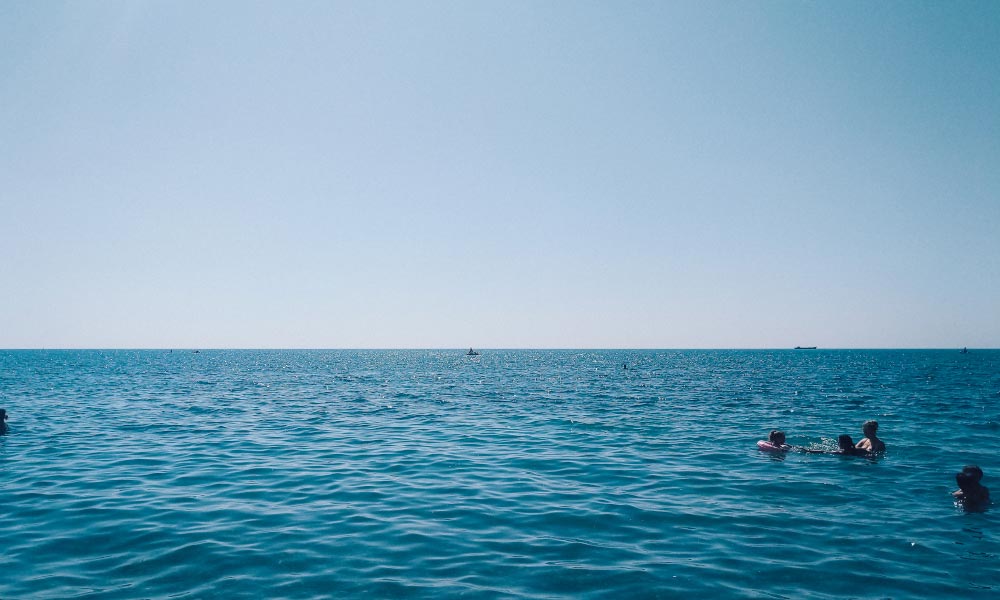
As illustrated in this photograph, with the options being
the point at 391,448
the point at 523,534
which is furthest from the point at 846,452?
the point at 391,448

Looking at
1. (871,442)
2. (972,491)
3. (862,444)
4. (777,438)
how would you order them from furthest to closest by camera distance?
(777,438) < (862,444) < (871,442) < (972,491)

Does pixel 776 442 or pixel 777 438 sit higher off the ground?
pixel 777 438

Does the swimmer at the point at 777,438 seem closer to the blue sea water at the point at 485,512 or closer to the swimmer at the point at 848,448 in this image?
the blue sea water at the point at 485,512

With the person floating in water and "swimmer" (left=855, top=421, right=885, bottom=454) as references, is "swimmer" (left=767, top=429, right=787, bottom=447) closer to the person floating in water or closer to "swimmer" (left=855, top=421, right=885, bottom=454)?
"swimmer" (left=855, top=421, right=885, bottom=454)

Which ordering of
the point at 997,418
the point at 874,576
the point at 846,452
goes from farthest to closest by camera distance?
the point at 997,418 < the point at 846,452 < the point at 874,576

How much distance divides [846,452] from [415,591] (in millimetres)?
16393

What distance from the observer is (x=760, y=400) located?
1515 inches

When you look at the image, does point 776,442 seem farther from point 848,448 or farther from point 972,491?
point 972,491

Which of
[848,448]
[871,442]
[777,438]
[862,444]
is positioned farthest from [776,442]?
[871,442]

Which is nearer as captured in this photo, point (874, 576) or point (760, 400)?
point (874, 576)

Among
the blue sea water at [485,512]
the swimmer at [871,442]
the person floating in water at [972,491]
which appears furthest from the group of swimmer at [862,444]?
the person floating in water at [972,491]

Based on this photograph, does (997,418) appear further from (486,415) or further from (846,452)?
(486,415)

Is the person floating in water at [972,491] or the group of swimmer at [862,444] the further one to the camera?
the group of swimmer at [862,444]

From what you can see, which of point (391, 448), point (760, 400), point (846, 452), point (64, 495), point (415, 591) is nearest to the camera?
point (415, 591)
